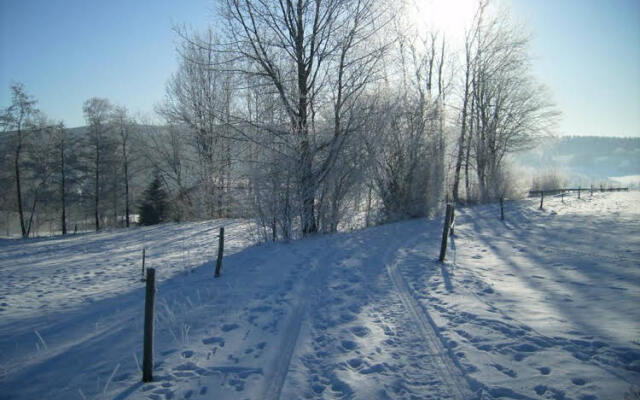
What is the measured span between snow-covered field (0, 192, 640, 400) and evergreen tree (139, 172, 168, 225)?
18669 mm

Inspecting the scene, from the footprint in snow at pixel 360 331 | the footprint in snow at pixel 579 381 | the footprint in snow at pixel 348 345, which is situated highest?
the footprint in snow at pixel 579 381

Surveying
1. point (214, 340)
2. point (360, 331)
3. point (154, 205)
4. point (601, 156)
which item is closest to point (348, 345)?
point (360, 331)

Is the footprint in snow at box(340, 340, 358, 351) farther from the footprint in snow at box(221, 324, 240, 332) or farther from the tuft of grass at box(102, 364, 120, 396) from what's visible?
the tuft of grass at box(102, 364, 120, 396)

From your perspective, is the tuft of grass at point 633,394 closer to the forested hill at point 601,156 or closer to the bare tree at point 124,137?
the bare tree at point 124,137

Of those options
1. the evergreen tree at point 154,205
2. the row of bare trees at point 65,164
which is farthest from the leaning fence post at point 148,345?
the row of bare trees at point 65,164

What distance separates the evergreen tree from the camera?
1048 inches

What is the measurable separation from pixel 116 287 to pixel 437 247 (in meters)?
8.88

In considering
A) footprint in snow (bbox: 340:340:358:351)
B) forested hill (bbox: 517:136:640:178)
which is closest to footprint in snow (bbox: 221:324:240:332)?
footprint in snow (bbox: 340:340:358:351)

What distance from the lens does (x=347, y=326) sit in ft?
14.7

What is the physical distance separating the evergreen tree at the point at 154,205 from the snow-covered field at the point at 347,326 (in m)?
18.7

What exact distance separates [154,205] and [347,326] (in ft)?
88.0

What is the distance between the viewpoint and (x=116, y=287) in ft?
24.8

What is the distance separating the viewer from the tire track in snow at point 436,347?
3027 millimetres

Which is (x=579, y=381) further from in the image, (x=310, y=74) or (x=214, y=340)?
(x=310, y=74)
